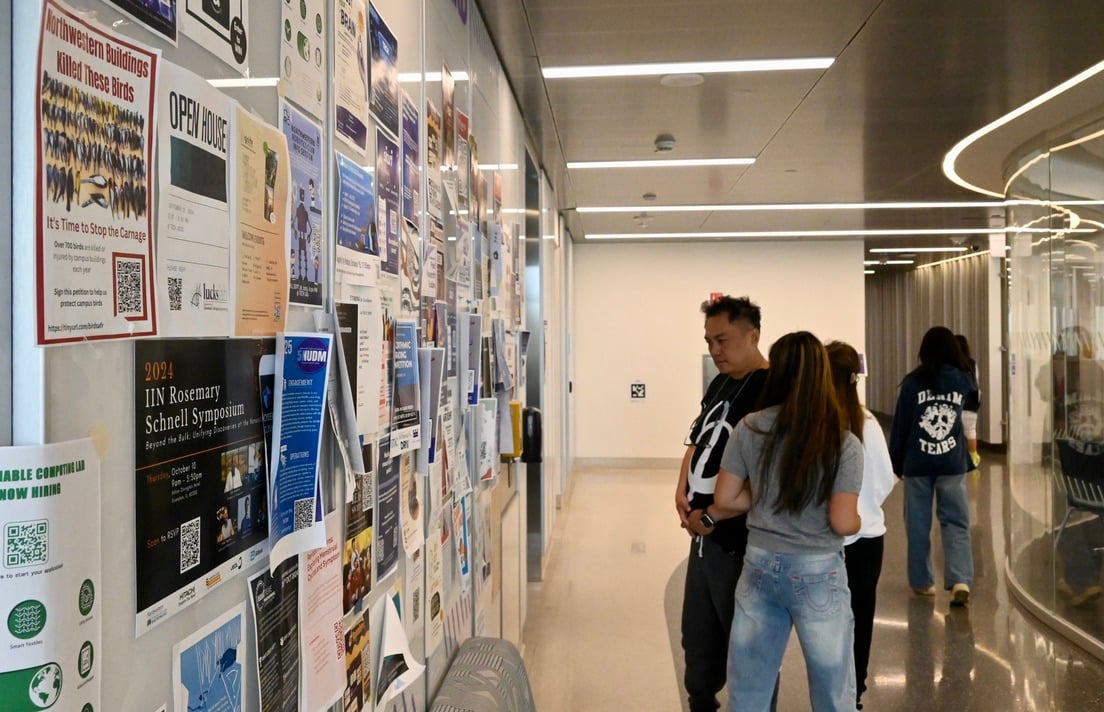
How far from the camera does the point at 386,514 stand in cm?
171

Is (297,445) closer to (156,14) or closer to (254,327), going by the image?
(254,327)

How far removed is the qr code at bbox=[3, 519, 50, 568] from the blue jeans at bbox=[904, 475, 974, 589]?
5248 millimetres

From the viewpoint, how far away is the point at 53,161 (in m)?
0.68

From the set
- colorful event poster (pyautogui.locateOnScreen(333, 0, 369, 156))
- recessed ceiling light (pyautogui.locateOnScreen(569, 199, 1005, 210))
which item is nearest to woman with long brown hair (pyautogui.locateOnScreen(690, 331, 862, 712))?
colorful event poster (pyautogui.locateOnScreen(333, 0, 369, 156))

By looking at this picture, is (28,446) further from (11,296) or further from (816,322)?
(816,322)

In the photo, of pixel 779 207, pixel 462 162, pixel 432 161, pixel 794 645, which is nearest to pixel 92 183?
pixel 432 161

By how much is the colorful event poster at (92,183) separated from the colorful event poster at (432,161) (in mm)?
1324

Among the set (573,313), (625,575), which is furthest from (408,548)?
(573,313)

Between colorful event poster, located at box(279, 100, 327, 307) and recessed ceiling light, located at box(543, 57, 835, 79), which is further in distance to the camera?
recessed ceiling light, located at box(543, 57, 835, 79)

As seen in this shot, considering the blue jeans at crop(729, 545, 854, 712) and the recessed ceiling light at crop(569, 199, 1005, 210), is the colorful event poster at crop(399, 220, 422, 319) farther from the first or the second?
the recessed ceiling light at crop(569, 199, 1005, 210)

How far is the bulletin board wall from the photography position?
69 centimetres

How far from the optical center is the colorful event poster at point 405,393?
177cm

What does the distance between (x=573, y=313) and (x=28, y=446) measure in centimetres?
1043

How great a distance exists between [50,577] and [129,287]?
10.8 inches
